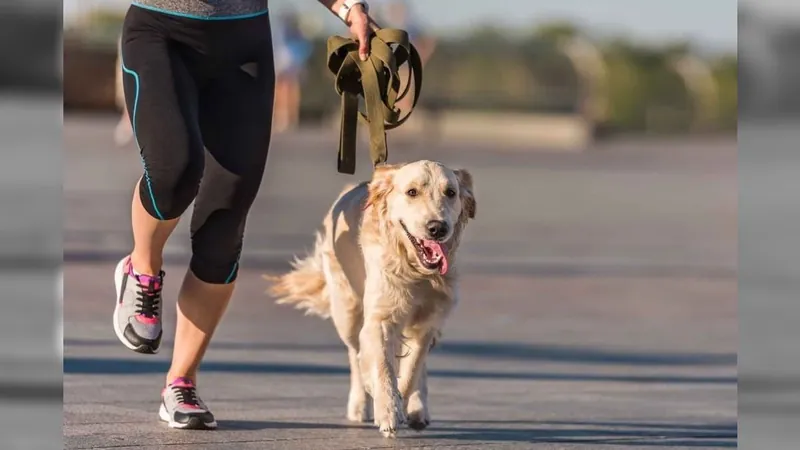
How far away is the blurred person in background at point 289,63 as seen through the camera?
93.2 feet

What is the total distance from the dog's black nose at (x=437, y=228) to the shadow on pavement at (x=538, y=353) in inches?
107

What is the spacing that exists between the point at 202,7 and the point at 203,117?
41cm

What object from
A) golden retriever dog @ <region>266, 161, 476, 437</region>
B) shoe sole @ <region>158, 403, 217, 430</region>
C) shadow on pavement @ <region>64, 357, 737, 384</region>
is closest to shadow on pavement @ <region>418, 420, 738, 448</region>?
golden retriever dog @ <region>266, 161, 476, 437</region>

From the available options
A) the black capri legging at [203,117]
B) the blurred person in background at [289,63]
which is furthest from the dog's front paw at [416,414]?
the blurred person in background at [289,63]

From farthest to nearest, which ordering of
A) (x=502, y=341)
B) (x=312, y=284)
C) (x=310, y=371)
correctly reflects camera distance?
(x=502, y=341) → (x=310, y=371) → (x=312, y=284)

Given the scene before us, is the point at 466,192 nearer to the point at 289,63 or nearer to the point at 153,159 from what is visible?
the point at 153,159

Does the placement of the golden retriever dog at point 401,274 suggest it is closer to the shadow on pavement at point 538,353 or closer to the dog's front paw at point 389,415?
the dog's front paw at point 389,415

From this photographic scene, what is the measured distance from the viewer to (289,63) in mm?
28750

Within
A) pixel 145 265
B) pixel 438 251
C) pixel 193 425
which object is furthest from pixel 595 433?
pixel 145 265

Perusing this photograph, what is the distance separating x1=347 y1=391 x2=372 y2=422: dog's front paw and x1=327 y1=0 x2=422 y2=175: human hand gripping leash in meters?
0.91

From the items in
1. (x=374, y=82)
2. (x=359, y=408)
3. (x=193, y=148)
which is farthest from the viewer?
(x=359, y=408)

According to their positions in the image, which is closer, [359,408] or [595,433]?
[595,433]

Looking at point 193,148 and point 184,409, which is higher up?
point 193,148

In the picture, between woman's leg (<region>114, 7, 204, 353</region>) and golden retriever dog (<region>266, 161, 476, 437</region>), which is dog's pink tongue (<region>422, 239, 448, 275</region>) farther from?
woman's leg (<region>114, 7, 204, 353</region>)
